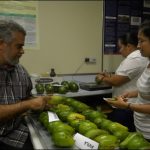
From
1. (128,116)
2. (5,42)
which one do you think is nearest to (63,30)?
(128,116)

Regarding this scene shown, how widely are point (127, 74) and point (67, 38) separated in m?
1.24

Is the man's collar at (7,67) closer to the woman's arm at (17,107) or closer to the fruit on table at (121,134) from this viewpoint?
the woman's arm at (17,107)

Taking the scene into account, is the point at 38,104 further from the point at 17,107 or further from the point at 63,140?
the point at 63,140

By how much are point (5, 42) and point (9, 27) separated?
0.34 feet

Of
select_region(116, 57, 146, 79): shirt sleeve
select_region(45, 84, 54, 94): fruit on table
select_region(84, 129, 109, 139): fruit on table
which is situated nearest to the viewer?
select_region(84, 129, 109, 139): fruit on table

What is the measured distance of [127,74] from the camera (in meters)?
2.32

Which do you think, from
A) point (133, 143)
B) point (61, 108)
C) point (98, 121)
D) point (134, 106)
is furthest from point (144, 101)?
point (133, 143)

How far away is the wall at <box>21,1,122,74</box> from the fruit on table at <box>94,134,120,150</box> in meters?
2.14

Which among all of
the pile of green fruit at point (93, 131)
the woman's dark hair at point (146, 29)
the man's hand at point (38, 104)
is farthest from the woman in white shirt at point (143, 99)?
the man's hand at point (38, 104)

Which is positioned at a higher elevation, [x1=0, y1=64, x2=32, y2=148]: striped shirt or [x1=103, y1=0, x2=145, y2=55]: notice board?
[x1=103, y1=0, x2=145, y2=55]: notice board

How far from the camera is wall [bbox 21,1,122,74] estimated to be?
10.5 feet

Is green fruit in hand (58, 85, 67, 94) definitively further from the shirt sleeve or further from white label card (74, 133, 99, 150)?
white label card (74, 133, 99, 150)

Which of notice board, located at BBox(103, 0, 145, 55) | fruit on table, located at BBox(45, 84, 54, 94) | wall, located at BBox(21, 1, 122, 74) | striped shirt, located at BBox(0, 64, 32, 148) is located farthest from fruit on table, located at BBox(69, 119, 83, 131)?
notice board, located at BBox(103, 0, 145, 55)

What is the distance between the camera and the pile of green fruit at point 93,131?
115 cm
